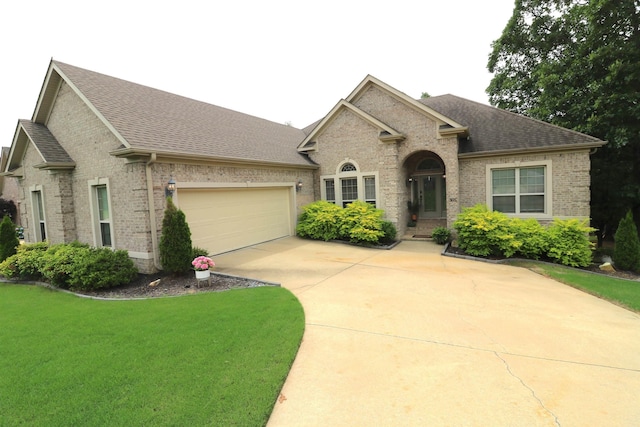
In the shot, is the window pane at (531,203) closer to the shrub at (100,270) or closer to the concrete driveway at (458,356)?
the concrete driveway at (458,356)

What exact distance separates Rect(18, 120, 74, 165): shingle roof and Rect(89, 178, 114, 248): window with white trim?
62.9 inches

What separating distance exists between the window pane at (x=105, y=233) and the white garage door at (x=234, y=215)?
267 centimetres

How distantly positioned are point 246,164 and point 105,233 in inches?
201

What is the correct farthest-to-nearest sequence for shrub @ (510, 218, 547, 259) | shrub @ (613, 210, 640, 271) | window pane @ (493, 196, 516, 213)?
1. window pane @ (493, 196, 516, 213)
2. shrub @ (510, 218, 547, 259)
3. shrub @ (613, 210, 640, 271)

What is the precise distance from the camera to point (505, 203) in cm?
1238

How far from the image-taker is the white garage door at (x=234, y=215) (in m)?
9.81

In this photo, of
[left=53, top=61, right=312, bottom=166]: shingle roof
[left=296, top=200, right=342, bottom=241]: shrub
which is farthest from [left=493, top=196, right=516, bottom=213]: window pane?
[left=53, top=61, right=312, bottom=166]: shingle roof

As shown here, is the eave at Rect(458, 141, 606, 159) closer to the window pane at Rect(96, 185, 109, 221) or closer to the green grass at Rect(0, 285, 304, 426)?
the green grass at Rect(0, 285, 304, 426)

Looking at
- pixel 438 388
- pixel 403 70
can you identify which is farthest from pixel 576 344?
pixel 403 70

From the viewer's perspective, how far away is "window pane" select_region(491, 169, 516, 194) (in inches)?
480

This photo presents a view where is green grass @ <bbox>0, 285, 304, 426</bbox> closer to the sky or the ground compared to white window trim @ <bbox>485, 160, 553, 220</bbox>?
closer to the ground

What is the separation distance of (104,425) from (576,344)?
5.84m

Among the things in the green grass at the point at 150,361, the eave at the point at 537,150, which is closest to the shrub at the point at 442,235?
the eave at the point at 537,150

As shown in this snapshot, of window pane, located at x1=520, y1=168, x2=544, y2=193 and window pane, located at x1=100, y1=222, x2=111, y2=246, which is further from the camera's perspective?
window pane, located at x1=520, y1=168, x2=544, y2=193
